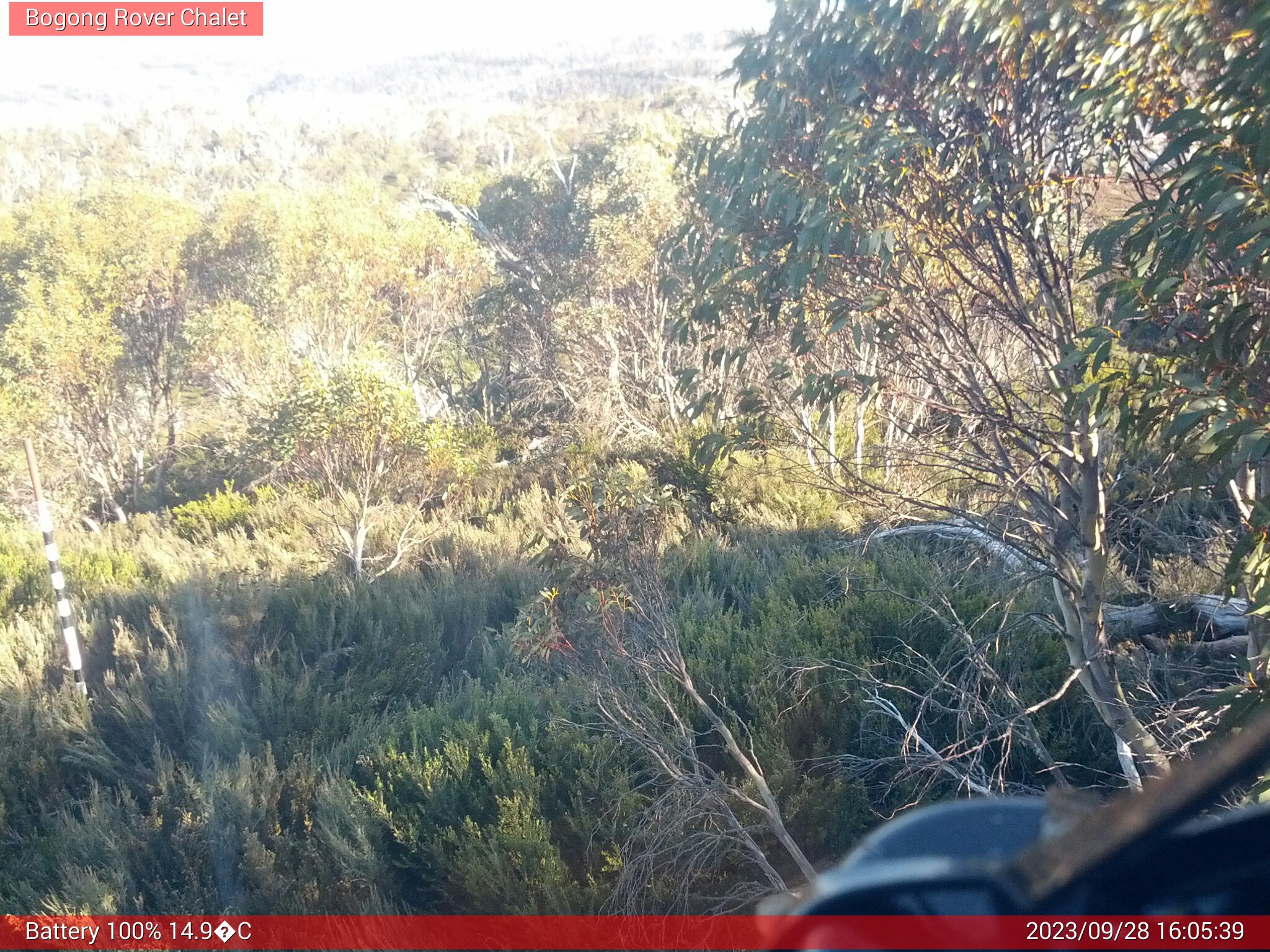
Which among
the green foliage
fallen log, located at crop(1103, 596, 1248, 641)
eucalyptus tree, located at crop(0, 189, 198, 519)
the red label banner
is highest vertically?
the red label banner

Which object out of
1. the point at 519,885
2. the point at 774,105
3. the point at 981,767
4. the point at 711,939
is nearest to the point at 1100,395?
the point at 981,767

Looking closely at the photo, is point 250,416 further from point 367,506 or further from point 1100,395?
point 1100,395

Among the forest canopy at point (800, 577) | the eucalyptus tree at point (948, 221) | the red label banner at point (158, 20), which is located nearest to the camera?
the forest canopy at point (800, 577)

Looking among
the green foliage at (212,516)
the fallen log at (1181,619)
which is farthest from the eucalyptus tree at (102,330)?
the fallen log at (1181,619)

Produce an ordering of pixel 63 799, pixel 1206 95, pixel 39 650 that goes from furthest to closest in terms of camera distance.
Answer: pixel 39 650 → pixel 63 799 → pixel 1206 95

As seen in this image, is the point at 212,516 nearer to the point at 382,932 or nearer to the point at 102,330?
the point at 102,330

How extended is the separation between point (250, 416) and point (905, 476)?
33.5ft

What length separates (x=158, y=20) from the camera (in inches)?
285

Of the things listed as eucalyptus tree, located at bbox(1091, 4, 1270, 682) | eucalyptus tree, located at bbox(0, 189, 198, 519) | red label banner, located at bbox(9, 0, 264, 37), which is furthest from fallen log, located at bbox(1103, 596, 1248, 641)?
eucalyptus tree, located at bbox(0, 189, 198, 519)

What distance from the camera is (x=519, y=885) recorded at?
11.8 feet

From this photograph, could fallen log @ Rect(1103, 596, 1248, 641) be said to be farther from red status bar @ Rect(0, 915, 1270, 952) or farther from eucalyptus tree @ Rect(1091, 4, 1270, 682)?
red status bar @ Rect(0, 915, 1270, 952)

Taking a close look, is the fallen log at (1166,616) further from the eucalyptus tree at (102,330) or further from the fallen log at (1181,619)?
the eucalyptus tree at (102,330)

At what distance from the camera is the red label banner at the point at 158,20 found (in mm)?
7211

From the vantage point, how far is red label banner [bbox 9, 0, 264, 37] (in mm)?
7211
